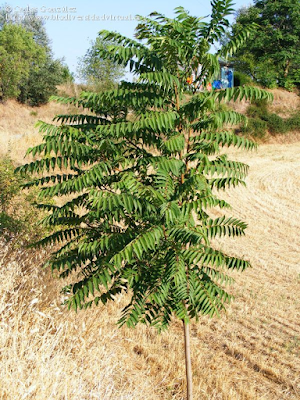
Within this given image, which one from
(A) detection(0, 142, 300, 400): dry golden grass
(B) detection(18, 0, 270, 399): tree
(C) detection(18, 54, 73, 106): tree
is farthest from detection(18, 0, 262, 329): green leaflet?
(C) detection(18, 54, 73, 106): tree

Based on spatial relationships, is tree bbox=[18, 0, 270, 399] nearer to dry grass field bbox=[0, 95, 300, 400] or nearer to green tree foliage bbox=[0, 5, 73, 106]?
dry grass field bbox=[0, 95, 300, 400]

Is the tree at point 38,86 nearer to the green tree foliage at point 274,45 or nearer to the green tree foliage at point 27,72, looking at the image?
the green tree foliage at point 27,72

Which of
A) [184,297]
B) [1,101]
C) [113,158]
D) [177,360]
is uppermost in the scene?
[113,158]

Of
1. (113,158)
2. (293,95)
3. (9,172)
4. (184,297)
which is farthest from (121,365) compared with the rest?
(293,95)

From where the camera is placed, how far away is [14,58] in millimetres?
37156

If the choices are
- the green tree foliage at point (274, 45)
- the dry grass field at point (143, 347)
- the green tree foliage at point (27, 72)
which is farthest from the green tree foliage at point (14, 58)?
the dry grass field at point (143, 347)

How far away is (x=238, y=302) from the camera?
8.64m

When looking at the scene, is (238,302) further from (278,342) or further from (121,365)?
(121,365)

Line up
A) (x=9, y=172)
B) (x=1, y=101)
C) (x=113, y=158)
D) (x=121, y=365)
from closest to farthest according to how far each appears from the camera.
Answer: (x=113, y=158)
(x=121, y=365)
(x=9, y=172)
(x=1, y=101)

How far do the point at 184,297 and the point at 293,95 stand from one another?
3969cm

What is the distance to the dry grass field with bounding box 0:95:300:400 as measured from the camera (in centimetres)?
404

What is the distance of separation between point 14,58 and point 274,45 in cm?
2507

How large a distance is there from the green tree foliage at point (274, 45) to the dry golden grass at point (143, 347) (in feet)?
108

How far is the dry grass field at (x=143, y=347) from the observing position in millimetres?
4039
